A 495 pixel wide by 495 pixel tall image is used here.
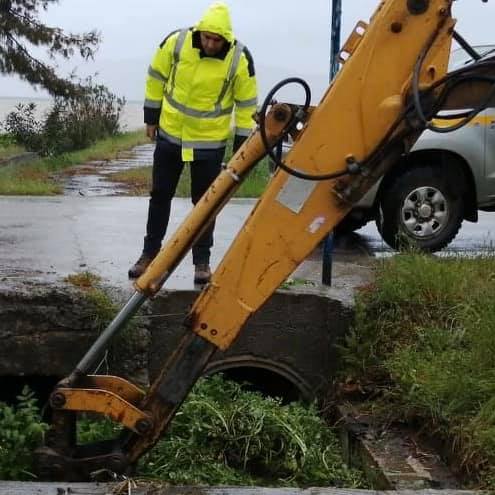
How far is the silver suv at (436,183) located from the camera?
7.80 metres

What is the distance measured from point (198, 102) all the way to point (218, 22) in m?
0.53

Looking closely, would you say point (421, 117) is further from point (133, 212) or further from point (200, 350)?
point (133, 212)

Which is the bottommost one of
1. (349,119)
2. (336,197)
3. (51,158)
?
(51,158)

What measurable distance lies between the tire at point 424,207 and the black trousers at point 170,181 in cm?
224

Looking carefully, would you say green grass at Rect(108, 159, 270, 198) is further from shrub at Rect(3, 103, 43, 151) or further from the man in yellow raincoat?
shrub at Rect(3, 103, 43, 151)

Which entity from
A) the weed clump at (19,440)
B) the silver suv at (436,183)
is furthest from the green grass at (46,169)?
the weed clump at (19,440)

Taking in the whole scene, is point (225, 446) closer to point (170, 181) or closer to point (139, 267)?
point (139, 267)

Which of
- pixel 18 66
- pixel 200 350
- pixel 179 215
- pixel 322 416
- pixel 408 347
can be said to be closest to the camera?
pixel 200 350

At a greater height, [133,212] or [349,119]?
[349,119]

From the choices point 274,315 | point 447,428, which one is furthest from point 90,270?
A: point 447,428

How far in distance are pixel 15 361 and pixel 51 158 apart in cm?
1312

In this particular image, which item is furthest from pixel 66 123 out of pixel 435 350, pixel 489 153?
pixel 435 350

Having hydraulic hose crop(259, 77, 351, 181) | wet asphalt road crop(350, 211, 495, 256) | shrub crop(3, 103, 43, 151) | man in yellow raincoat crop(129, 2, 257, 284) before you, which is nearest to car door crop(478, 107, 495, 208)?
wet asphalt road crop(350, 211, 495, 256)

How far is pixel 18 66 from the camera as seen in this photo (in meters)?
17.1
